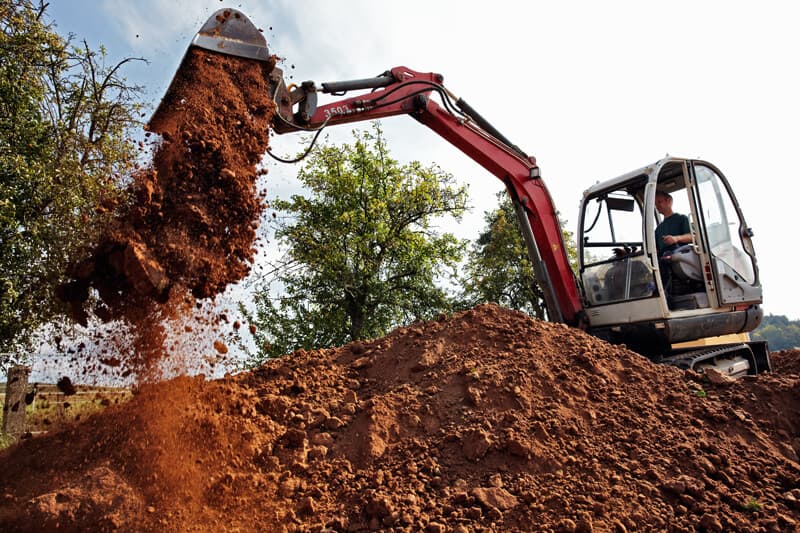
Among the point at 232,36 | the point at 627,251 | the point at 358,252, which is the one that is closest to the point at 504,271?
the point at 358,252

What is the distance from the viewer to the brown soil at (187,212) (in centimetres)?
369

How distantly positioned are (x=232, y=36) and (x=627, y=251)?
5.55 metres

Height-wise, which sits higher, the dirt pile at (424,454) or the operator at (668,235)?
the operator at (668,235)

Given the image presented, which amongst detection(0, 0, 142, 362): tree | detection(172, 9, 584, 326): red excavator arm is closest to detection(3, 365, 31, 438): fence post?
detection(0, 0, 142, 362): tree

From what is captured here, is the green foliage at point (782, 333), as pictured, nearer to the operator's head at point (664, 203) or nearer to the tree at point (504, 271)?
the tree at point (504, 271)

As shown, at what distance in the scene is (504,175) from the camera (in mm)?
7074

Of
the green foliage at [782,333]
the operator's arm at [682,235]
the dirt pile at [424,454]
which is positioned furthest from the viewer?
the green foliage at [782,333]

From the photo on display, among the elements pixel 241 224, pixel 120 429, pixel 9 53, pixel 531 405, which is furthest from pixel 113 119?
pixel 531 405

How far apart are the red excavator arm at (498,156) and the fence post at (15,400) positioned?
6.04m

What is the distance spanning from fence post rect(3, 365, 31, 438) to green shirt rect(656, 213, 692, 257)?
8.70 metres

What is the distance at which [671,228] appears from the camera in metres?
6.46

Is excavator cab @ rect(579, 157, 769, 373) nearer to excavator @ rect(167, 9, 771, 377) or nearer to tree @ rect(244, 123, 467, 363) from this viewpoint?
excavator @ rect(167, 9, 771, 377)

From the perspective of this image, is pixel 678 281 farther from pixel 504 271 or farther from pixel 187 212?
pixel 504 271

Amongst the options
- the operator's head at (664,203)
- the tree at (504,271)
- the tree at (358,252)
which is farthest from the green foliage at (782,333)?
the operator's head at (664,203)
